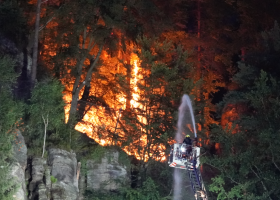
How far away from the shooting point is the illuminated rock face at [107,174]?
20.9 m

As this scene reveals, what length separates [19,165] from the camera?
16266 millimetres

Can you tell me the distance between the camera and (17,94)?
22312 mm

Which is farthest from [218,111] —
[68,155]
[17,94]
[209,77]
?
[17,94]

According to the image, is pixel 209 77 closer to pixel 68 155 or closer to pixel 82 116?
pixel 82 116

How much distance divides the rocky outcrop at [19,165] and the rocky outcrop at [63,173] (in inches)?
70.4

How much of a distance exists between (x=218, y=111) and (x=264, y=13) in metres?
9.77

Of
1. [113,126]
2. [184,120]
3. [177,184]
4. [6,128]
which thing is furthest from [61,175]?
[184,120]

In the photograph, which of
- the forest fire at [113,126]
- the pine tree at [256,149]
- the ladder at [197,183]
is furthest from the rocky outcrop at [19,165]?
the pine tree at [256,149]

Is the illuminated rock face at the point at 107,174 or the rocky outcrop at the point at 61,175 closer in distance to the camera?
the rocky outcrop at the point at 61,175

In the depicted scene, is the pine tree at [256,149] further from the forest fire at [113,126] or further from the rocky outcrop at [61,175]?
the rocky outcrop at [61,175]

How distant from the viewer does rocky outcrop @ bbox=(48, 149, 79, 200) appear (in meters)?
17.6

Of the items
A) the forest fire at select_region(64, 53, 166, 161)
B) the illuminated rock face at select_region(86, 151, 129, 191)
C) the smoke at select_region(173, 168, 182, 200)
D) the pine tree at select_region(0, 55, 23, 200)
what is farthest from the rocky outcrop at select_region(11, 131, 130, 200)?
the smoke at select_region(173, 168, 182, 200)

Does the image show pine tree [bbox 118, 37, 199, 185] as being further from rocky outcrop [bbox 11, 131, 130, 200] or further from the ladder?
the ladder

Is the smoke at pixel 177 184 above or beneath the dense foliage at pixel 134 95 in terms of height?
beneath
